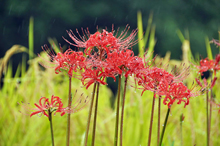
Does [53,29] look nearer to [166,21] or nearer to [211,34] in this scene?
[166,21]

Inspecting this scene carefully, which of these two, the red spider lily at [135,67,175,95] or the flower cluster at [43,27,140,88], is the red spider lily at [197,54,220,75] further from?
the flower cluster at [43,27,140,88]

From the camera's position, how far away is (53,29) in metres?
7.50

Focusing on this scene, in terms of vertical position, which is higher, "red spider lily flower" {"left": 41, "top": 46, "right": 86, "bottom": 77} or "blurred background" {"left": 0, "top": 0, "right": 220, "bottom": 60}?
"blurred background" {"left": 0, "top": 0, "right": 220, "bottom": 60}

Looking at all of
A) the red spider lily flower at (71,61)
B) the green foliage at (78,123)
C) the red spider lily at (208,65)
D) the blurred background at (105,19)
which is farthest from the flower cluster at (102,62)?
the blurred background at (105,19)

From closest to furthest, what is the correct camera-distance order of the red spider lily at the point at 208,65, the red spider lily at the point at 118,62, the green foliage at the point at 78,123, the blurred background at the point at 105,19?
the red spider lily at the point at 118,62
the red spider lily at the point at 208,65
the green foliage at the point at 78,123
the blurred background at the point at 105,19

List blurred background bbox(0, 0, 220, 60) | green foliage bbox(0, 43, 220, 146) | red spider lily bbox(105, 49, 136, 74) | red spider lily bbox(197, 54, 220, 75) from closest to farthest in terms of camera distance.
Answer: red spider lily bbox(105, 49, 136, 74)
red spider lily bbox(197, 54, 220, 75)
green foliage bbox(0, 43, 220, 146)
blurred background bbox(0, 0, 220, 60)

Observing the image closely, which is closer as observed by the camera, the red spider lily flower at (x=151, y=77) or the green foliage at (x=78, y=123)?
the red spider lily flower at (x=151, y=77)

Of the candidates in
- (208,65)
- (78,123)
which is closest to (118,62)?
(208,65)

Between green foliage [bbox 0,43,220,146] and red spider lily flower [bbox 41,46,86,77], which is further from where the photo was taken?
green foliage [bbox 0,43,220,146]

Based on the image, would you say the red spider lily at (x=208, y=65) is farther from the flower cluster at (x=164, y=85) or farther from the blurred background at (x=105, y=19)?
the blurred background at (x=105, y=19)

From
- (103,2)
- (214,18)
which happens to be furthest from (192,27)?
(103,2)

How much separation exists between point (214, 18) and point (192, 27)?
66 centimetres

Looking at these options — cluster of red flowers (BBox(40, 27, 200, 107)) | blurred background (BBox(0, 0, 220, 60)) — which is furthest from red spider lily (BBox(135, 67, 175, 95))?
blurred background (BBox(0, 0, 220, 60))

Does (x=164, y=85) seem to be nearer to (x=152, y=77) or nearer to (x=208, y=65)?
(x=152, y=77)
